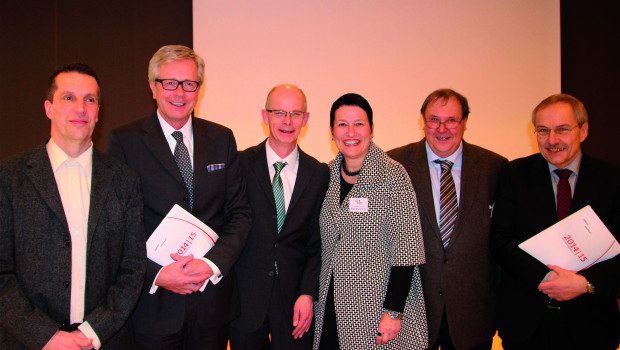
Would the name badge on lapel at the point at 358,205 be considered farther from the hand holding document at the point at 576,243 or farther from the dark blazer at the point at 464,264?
the hand holding document at the point at 576,243

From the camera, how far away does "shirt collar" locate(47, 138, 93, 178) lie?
1.95 metres

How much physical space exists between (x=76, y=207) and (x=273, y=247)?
3.38ft

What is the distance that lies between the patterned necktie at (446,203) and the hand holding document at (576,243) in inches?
15.6

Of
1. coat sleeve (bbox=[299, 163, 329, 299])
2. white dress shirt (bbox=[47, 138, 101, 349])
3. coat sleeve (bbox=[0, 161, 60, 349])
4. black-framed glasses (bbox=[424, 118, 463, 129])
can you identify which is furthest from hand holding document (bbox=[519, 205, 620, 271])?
coat sleeve (bbox=[0, 161, 60, 349])

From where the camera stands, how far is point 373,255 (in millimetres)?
2283

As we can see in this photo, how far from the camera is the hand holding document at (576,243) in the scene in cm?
228

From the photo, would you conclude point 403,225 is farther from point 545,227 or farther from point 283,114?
point 283,114

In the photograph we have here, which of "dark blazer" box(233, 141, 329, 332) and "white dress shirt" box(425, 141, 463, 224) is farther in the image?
"white dress shirt" box(425, 141, 463, 224)

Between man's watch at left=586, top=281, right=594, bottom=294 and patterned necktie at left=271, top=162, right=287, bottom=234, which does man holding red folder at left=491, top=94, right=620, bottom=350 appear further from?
patterned necktie at left=271, top=162, right=287, bottom=234

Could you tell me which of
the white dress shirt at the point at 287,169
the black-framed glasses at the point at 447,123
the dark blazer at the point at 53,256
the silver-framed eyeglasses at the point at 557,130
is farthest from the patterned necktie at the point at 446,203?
the dark blazer at the point at 53,256

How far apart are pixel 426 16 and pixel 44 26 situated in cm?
398

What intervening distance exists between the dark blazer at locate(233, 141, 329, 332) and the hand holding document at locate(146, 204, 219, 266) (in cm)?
37

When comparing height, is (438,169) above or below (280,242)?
above

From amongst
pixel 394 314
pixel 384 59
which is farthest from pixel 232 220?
pixel 384 59
